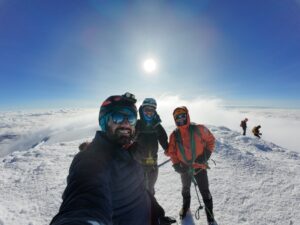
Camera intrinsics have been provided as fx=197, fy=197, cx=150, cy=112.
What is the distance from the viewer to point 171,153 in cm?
488

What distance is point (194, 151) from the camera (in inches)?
183

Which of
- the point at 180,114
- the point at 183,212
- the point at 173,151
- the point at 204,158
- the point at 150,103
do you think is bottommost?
the point at 183,212

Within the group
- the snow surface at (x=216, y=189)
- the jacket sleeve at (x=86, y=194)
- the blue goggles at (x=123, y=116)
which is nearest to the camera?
the jacket sleeve at (x=86, y=194)

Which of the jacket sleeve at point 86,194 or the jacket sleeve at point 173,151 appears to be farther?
the jacket sleeve at point 173,151

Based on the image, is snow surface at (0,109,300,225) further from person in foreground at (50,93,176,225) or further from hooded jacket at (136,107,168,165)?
person in foreground at (50,93,176,225)

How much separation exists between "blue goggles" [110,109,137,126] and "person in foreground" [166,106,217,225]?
248cm

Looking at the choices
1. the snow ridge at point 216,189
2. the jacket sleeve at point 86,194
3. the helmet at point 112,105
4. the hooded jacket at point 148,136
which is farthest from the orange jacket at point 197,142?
the jacket sleeve at point 86,194

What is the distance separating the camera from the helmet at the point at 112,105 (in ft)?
7.44

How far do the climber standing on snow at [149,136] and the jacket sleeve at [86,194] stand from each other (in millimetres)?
3294

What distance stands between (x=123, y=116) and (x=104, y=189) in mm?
930

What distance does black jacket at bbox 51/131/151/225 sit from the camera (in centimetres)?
132

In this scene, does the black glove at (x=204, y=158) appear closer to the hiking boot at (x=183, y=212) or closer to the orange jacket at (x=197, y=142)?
the orange jacket at (x=197, y=142)

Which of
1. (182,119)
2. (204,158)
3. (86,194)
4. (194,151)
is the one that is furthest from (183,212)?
(86,194)

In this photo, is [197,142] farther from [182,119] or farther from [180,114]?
[180,114]
